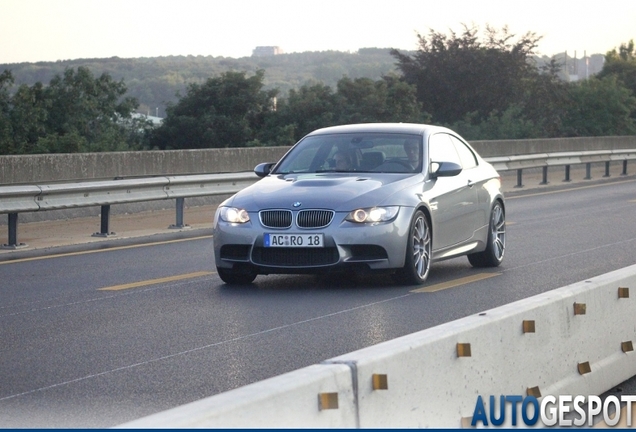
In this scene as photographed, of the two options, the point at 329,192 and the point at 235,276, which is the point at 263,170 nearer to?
the point at 235,276

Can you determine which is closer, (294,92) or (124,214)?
(124,214)

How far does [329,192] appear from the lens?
34.9 ft

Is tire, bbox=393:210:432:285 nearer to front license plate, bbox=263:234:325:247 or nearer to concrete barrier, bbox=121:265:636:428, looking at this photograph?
front license plate, bbox=263:234:325:247

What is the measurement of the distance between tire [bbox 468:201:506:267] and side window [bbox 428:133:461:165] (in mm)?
752

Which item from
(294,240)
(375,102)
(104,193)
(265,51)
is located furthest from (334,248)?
(265,51)

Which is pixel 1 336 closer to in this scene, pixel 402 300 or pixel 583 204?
pixel 402 300

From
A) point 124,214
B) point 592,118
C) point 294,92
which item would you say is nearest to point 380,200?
point 124,214

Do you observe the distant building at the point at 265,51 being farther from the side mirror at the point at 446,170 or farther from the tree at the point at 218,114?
the side mirror at the point at 446,170

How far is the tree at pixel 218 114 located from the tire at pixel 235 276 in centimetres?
2748

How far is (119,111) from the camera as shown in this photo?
1505 inches

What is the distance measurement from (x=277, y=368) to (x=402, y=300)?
9.87 ft

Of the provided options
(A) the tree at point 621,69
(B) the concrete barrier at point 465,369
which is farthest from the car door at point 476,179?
(A) the tree at point 621,69

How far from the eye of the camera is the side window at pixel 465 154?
12.6 metres

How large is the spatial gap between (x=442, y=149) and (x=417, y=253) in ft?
5.10
